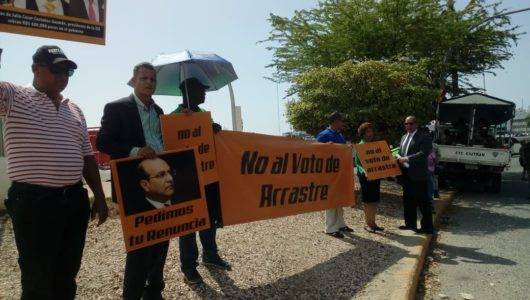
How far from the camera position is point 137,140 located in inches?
141

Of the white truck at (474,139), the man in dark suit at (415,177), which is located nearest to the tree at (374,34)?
the white truck at (474,139)

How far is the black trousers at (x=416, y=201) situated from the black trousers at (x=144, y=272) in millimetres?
4832

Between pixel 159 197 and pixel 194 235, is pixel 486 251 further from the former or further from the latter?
pixel 159 197

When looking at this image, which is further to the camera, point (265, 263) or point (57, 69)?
point (265, 263)

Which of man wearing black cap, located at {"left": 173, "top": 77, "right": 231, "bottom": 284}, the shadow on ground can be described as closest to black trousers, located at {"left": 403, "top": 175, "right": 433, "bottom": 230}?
the shadow on ground

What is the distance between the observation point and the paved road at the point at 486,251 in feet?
16.7

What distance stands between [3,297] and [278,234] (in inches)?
143

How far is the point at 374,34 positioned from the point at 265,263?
1035cm

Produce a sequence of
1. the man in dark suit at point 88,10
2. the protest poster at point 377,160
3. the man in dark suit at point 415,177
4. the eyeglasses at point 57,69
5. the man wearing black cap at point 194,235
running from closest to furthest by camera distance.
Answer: the eyeglasses at point 57,69, the man in dark suit at point 88,10, the man wearing black cap at point 194,235, the protest poster at point 377,160, the man in dark suit at point 415,177

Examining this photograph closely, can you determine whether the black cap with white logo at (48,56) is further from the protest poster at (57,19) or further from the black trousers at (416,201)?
the black trousers at (416,201)

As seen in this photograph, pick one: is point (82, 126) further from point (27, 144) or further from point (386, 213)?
point (386, 213)

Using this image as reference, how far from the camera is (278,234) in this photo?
6.64 metres

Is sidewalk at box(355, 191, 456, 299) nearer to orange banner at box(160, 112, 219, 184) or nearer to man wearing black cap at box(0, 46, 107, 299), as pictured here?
orange banner at box(160, 112, 219, 184)

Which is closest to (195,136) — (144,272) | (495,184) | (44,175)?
(144,272)
